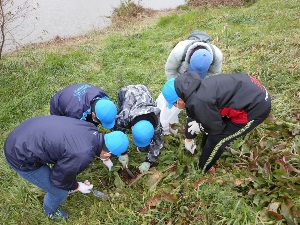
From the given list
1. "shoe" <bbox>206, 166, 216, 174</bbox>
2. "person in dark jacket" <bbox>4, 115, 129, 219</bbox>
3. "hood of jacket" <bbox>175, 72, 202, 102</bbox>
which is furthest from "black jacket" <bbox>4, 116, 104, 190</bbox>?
"shoe" <bbox>206, 166, 216, 174</bbox>

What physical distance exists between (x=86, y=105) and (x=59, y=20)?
772 cm

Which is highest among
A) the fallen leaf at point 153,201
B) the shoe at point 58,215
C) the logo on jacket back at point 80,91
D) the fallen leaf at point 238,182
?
the logo on jacket back at point 80,91

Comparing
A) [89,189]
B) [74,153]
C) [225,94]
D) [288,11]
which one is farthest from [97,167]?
[288,11]

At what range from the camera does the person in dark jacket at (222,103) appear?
265 cm

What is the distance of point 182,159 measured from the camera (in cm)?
344

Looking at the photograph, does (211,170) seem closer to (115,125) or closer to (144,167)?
(144,167)

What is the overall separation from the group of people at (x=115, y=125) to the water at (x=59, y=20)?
5.96 meters

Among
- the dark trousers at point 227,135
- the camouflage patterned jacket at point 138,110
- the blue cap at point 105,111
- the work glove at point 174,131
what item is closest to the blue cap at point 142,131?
the camouflage patterned jacket at point 138,110

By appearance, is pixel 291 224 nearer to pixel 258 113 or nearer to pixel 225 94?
pixel 258 113

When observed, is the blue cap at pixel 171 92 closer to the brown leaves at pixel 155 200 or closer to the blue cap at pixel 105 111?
the blue cap at pixel 105 111

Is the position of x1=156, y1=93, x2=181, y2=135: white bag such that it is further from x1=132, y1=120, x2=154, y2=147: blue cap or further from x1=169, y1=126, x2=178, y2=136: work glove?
x1=132, y1=120, x2=154, y2=147: blue cap

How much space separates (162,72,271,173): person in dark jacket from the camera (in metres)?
2.65

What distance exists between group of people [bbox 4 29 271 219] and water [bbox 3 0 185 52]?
596cm

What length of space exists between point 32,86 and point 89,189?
339 centimetres
